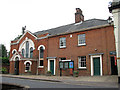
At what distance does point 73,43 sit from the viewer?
68.4 feet

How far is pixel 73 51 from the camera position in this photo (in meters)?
20.6

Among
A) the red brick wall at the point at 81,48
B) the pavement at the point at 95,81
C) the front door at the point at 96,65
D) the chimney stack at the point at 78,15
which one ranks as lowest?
the pavement at the point at 95,81

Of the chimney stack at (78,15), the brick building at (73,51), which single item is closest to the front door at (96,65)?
the brick building at (73,51)

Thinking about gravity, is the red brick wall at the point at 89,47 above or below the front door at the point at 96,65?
above

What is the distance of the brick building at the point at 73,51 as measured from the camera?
17516 millimetres

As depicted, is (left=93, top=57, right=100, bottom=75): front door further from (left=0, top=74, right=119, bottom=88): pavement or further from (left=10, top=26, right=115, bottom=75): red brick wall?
(left=0, top=74, right=119, bottom=88): pavement

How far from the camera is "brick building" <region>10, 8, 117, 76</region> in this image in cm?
1752

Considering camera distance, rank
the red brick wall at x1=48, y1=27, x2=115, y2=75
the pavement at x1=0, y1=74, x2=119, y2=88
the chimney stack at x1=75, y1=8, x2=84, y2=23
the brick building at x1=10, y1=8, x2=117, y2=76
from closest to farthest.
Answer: the pavement at x1=0, y1=74, x2=119, y2=88 < the red brick wall at x1=48, y1=27, x2=115, y2=75 < the brick building at x1=10, y1=8, x2=117, y2=76 < the chimney stack at x1=75, y1=8, x2=84, y2=23

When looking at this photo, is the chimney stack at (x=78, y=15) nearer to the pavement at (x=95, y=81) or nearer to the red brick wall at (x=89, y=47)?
the red brick wall at (x=89, y=47)

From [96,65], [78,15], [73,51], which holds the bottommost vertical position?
[96,65]

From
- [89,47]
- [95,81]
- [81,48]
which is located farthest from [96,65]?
[95,81]

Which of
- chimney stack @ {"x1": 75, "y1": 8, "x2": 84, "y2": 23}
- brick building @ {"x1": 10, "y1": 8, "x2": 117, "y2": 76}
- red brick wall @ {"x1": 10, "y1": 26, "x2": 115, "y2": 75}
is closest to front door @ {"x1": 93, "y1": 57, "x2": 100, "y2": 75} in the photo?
brick building @ {"x1": 10, "y1": 8, "x2": 117, "y2": 76}

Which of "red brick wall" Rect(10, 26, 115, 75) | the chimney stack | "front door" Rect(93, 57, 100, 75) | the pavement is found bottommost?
the pavement

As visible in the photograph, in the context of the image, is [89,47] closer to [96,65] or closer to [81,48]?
[81,48]
